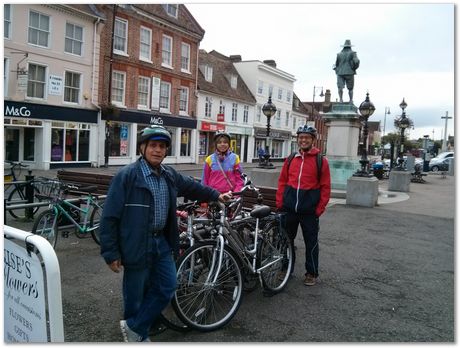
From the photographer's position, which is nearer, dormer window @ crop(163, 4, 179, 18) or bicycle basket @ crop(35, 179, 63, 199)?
bicycle basket @ crop(35, 179, 63, 199)

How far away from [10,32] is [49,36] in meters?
2.20

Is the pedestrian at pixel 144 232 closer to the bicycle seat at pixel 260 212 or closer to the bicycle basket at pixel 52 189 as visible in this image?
the bicycle seat at pixel 260 212

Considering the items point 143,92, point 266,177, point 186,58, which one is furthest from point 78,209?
point 186,58

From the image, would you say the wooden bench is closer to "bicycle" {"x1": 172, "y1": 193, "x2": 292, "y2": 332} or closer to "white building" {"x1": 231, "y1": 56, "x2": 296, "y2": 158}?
"bicycle" {"x1": 172, "y1": 193, "x2": 292, "y2": 332}

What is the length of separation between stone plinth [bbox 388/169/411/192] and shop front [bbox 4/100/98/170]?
16.6 metres

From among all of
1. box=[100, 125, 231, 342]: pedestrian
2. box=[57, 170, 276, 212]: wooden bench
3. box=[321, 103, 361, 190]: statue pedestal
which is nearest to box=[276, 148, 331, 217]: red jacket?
box=[57, 170, 276, 212]: wooden bench

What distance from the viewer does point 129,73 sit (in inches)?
1048

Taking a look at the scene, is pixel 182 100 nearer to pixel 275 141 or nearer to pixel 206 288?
pixel 275 141

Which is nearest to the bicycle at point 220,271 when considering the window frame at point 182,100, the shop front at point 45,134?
the shop front at point 45,134

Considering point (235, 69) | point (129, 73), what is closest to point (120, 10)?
point (129, 73)

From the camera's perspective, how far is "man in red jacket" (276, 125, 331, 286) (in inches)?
196

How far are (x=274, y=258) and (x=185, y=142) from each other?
27828 millimetres

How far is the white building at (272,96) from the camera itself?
142 feet

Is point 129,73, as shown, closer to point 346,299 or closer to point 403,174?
point 403,174
